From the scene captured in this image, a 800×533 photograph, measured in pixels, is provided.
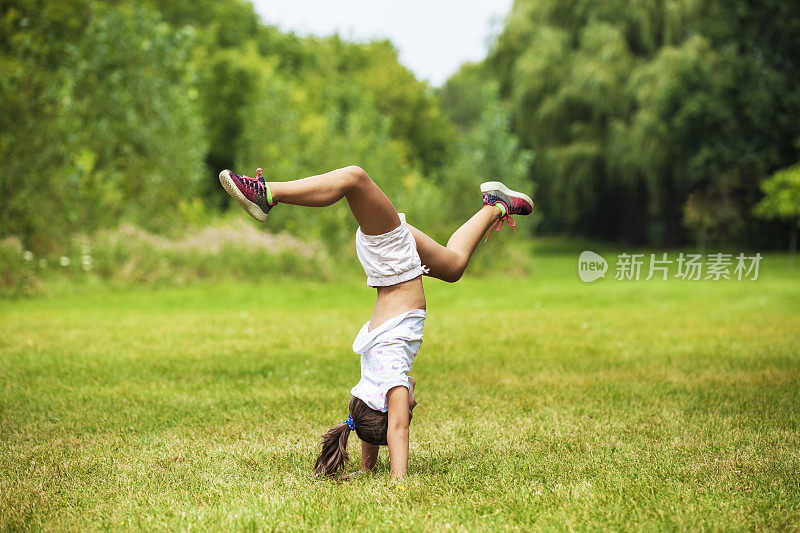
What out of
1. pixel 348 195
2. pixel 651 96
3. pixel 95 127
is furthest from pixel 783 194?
pixel 348 195

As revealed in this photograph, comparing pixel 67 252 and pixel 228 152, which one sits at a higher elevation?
pixel 228 152

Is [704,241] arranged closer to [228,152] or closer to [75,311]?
[228,152]

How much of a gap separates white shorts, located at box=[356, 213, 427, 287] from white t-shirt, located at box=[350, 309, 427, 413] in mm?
206

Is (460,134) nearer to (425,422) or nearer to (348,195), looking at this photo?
(425,422)

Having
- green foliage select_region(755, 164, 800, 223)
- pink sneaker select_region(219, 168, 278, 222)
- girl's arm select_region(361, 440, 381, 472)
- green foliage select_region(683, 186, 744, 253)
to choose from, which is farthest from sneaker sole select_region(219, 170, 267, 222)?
green foliage select_region(683, 186, 744, 253)

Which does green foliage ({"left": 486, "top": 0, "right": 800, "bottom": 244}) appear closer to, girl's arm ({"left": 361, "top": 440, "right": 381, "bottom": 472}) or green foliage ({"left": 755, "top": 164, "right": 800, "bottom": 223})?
green foliage ({"left": 755, "top": 164, "right": 800, "bottom": 223})

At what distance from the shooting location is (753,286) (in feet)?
50.8

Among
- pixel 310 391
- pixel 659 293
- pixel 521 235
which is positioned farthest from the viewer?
pixel 521 235

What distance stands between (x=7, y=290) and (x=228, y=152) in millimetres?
17803

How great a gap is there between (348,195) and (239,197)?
558mm

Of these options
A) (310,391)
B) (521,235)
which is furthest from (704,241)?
(310,391)

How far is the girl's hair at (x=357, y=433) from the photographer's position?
149 inches

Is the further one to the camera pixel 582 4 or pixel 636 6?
pixel 582 4

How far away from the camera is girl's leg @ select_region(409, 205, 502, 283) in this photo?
3998 mm
